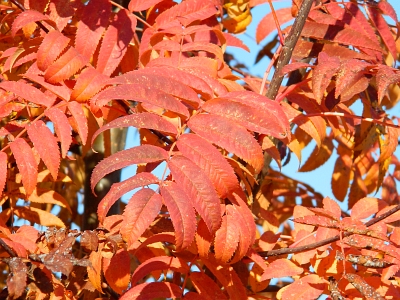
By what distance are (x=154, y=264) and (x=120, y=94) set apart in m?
0.40

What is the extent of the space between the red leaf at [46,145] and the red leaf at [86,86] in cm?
11

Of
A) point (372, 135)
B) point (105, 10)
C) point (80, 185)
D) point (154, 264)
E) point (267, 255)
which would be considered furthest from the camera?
point (80, 185)

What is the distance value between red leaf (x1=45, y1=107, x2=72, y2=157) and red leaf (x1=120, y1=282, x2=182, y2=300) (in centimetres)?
34

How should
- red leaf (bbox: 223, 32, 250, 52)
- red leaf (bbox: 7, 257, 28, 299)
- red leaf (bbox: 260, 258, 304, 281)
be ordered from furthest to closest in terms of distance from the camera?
red leaf (bbox: 223, 32, 250, 52)
red leaf (bbox: 260, 258, 304, 281)
red leaf (bbox: 7, 257, 28, 299)

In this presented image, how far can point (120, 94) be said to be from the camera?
4.56 feet

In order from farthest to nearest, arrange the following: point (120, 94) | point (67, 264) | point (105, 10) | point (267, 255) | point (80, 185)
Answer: point (80, 185), point (105, 10), point (267, 255), point (120, 94), point (67, 264)

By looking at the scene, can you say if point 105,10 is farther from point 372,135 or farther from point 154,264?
point 372,135

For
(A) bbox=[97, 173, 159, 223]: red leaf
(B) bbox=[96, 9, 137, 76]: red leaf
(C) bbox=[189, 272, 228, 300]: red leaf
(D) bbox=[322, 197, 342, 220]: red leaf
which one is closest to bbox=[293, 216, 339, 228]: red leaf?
(D) bbox=[322, 197, 342, 220]: red leaf

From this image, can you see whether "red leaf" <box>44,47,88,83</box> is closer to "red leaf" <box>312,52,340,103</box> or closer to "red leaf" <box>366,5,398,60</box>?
"red leaf" <box>312,52,340,103</box>

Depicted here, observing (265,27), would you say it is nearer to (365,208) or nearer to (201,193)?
(365,208)

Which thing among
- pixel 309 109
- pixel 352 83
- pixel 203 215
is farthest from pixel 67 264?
pixel 309 109

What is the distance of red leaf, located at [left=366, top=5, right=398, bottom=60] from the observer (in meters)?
1.97

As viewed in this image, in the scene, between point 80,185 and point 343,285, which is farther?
point 80,185

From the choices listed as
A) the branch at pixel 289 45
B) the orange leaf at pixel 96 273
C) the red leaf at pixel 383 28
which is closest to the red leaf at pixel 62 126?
the orange leaf at pixel 96 273
